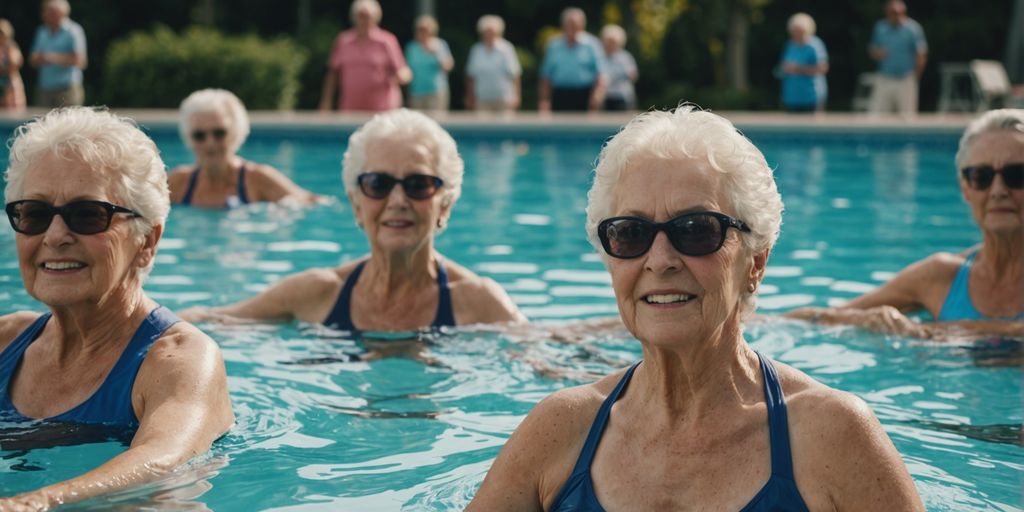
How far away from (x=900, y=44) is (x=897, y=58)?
0.21m

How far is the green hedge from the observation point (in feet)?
72.4

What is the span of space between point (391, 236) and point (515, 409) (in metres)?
1.16

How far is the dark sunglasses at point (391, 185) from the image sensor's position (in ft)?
20.3

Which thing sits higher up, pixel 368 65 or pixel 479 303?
pixel 368 65

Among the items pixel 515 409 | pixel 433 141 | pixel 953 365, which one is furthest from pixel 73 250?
pixel 953 365

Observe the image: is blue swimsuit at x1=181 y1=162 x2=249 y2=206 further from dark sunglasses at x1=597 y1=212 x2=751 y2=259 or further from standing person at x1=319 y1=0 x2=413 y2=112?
dark sunglasses at x1=597 y1=212 x2=751 y2=259

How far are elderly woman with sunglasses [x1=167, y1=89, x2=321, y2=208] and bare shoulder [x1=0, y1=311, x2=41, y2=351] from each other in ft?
18.8

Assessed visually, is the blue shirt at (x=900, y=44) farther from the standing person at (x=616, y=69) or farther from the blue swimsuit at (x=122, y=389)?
the blue swimsuit at (x=122, y=389)

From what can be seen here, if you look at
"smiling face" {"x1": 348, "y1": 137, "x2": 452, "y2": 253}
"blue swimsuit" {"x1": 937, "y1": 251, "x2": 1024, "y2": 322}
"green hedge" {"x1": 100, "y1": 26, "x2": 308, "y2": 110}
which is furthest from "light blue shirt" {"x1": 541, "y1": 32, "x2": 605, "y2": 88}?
"smiling face" {"x1": 348, "y1": 137, "x2": 452, "y2": 253}

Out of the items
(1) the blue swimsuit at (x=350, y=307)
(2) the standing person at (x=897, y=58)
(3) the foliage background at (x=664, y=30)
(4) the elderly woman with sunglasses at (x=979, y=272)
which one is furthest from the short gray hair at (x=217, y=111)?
(3) the foliage background at (x=664, y=30)

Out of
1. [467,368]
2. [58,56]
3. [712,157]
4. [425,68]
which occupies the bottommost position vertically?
[467,368]

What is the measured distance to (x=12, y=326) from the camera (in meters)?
4.79

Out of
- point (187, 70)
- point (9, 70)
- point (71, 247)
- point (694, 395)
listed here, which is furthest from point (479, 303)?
point (187, 70)

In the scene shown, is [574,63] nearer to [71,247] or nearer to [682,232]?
[71,247]
